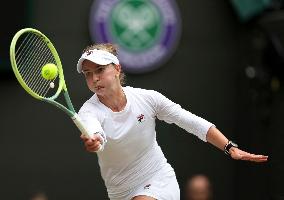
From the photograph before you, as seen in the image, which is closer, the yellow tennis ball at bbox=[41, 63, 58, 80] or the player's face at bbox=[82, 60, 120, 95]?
the yellow tennis ball at bbox=[41, 63, 58, 80]

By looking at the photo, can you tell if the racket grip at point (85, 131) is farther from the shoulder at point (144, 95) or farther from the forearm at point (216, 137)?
the forearm at point (216, 137)

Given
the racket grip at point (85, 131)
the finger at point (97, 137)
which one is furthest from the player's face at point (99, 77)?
the finger at point (97, 137)

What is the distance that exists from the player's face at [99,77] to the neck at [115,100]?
0.26 feet

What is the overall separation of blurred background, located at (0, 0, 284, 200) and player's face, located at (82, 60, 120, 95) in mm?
4890

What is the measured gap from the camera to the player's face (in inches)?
215

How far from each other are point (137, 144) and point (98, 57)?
0.68 meters

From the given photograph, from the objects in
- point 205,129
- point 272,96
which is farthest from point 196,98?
point 205,129

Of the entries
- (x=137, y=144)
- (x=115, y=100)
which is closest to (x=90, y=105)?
(x=115, y=100)

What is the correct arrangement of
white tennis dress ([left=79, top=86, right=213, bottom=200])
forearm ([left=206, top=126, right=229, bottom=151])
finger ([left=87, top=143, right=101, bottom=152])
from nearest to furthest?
finger ([left=87, top=143, right=101, bottom=152])
white tennis dress ([left=79, top=86, right=213, bottom=200])
forearm ([left=206, top=126, right=229, bottom=151])

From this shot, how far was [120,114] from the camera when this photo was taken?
18.4ft

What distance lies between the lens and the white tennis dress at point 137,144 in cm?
557

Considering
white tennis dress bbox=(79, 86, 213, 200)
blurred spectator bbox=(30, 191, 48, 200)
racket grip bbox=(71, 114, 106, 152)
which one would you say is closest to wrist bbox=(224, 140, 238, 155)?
white tennis dress bbox=(79, 86, 213, 200)

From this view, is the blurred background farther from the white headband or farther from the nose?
the nose

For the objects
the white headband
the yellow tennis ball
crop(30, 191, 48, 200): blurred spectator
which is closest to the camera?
the yellow tennis ball
